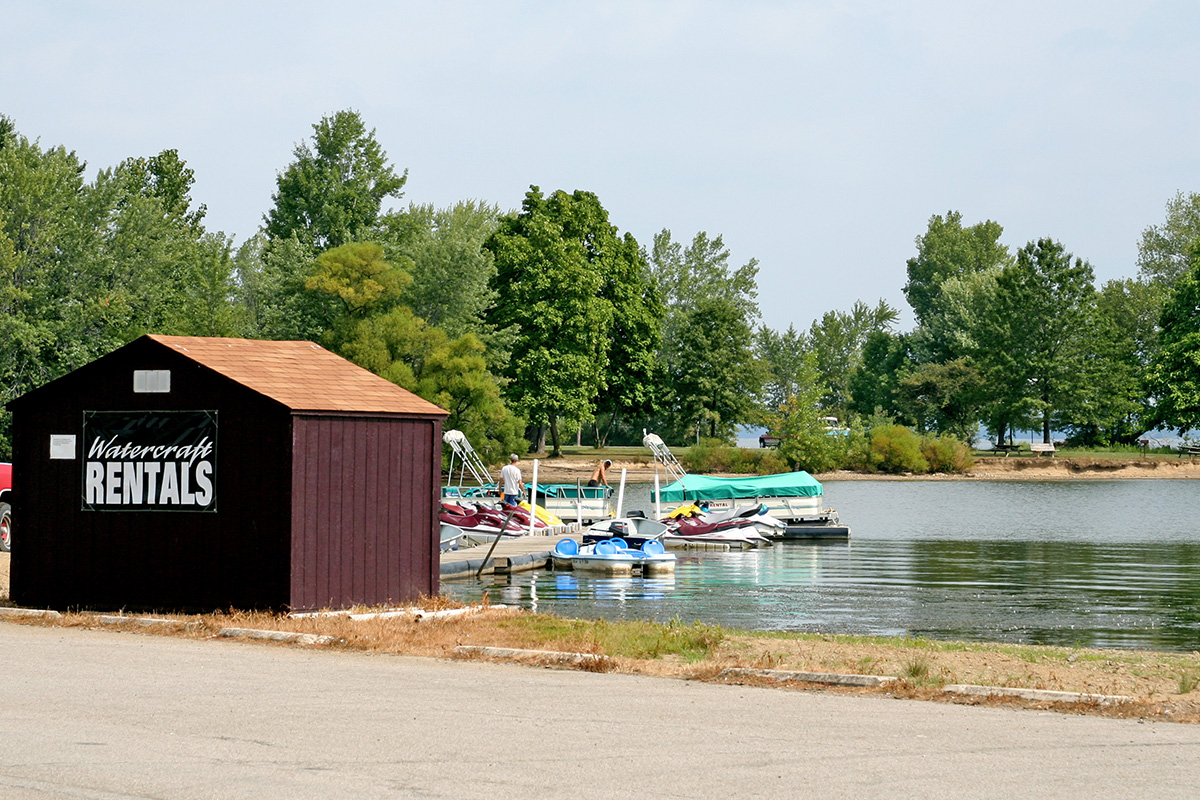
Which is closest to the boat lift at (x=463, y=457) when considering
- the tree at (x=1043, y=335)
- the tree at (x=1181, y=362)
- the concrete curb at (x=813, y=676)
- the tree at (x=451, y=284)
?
the tree at (x=451, y=284)

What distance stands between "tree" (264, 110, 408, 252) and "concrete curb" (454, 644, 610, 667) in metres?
74.1

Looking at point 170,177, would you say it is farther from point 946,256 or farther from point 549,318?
point 946,256

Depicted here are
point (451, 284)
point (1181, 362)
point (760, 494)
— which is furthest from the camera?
point (1181, 362)

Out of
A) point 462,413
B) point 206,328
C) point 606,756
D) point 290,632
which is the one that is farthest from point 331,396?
point 206,328

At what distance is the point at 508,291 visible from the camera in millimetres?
77250

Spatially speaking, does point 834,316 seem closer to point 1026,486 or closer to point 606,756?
point 1026,486

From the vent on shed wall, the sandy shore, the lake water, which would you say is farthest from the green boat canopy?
the vent on shed wall

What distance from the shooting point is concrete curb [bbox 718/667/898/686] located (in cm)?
1177

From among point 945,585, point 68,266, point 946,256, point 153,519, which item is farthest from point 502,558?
point 946,256

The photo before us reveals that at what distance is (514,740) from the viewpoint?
9016 mm

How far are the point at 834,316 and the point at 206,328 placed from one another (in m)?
92.3

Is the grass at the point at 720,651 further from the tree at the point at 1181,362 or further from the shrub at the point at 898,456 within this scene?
the shrub at the point at 898,456

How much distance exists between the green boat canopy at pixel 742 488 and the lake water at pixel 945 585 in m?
2.82

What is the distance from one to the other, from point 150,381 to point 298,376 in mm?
1786
